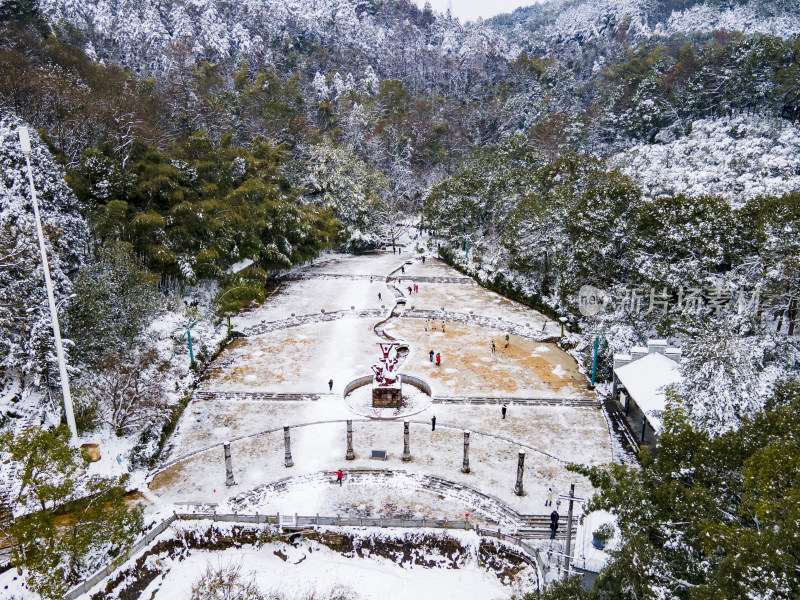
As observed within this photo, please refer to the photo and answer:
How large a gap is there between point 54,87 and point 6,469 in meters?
27.2

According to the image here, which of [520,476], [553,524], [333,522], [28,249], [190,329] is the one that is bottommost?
[333,522]

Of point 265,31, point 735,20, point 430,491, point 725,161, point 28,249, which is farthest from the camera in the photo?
point 265,31

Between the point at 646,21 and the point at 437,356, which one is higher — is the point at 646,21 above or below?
above

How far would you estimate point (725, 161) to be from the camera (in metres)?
49.8

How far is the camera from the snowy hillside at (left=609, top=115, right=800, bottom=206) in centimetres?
4525

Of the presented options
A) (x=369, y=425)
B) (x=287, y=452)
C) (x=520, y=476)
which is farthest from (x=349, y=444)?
(x=520, y=476)

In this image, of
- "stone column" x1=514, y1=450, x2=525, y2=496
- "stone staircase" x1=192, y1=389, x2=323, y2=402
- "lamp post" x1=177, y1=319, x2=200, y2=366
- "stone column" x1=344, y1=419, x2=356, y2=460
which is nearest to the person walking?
"stone column" x1=514, y1=450, x2=525, y2=496

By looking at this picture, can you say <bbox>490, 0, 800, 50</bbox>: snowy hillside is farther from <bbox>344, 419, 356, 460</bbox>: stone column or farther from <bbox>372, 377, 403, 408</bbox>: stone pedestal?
<bbox>344, 419, 356, 460</bbox>: stone column

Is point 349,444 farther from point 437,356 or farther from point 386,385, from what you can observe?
point 437,356

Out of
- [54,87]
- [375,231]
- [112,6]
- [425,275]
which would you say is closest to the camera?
[54,87]

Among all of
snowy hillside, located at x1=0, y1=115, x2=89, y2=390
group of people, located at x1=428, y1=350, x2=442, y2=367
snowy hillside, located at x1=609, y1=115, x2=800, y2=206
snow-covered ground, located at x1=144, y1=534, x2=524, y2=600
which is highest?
snowy hillside, located at x1=609, y1=115, x2=800, y2=206

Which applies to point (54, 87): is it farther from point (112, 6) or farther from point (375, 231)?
point (112, 6)

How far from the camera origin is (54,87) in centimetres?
3500

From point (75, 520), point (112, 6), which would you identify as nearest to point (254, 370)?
point (75, 520)
